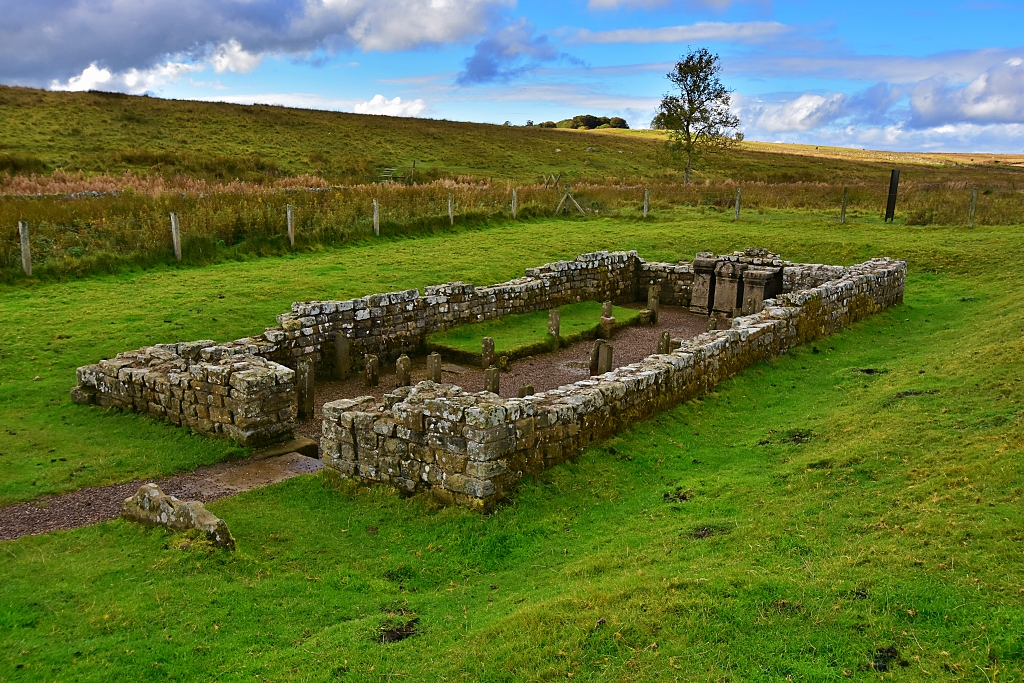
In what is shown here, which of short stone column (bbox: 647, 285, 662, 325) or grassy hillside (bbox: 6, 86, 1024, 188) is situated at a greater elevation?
grassy hillside (bbox: 6, 86, 1024, 188)

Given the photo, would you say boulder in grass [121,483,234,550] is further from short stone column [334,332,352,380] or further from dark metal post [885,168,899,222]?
dark metal post [885,168,899,222]

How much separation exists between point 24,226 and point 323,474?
15.1m

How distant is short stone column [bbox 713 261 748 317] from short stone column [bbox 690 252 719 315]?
39cm

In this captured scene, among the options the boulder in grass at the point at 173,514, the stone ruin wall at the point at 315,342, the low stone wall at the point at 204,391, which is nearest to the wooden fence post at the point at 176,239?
the stone ruin wall at the point at 315,342

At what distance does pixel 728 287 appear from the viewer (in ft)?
77.9

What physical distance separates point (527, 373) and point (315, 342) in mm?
4831

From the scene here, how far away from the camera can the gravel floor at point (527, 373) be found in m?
16.2

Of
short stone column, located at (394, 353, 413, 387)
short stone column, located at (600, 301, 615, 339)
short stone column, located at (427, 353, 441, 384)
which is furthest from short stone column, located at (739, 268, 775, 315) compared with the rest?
short stone column, located at (394, 353, 413, 387)

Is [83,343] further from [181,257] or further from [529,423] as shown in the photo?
Result: [529,423]

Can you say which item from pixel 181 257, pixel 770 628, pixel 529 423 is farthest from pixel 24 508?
pixel 181 257

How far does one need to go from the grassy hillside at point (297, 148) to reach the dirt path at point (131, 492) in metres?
35.9

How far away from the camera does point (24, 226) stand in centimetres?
2095

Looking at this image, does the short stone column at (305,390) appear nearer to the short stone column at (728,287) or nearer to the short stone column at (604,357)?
the short stone column at (604,357)

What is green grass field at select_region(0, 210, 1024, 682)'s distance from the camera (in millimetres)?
6148
